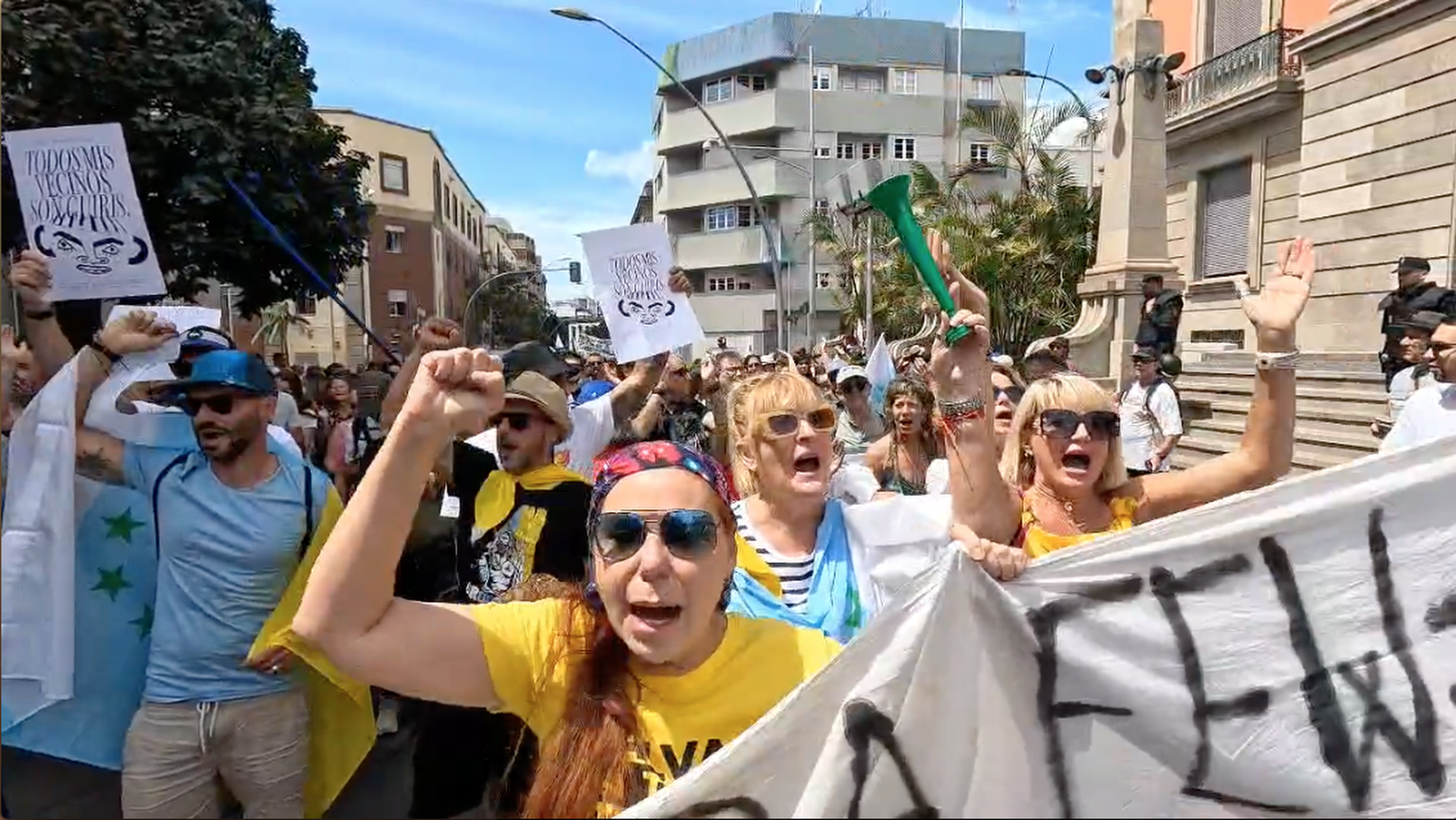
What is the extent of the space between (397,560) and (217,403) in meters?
1.44

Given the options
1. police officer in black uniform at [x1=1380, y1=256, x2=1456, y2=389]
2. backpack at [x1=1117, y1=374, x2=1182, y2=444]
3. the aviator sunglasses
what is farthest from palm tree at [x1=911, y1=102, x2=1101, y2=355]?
the aviator sunglasses

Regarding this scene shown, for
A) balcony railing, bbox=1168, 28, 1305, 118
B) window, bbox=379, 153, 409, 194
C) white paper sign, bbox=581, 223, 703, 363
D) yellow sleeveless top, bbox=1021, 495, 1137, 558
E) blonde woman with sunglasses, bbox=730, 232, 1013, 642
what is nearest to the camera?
blonde woman with sunglasses, bbox=730, 232, 1013, 642

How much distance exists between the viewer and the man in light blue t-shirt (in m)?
2.61

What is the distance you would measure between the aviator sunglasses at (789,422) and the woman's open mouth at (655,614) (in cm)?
104

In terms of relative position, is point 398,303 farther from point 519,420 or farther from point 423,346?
point 519,420

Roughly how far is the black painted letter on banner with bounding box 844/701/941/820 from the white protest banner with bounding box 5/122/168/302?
2489mm

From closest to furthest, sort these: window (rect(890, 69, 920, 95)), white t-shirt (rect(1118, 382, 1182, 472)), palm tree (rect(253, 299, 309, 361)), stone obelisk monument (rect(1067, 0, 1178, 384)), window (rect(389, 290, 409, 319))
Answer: white t-shirt (rect(1118, 382, 1182, 472)), stone obelisk monument (rect(1067, 0, 1178, 384)), palm tree (rect(253, 299, 309, 361)), window (rect(890, 69, 920, 95)), window (rect(389, 290, 409, 319))

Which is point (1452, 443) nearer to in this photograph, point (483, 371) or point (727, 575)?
point (727, 575)

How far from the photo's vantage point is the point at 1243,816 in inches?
68.8

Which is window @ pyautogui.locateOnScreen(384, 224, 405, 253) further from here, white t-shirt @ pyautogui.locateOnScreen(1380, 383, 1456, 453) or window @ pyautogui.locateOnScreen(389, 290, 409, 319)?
white t-shirt @ pyautogui.locateOnScreen(1380, 383, 1456, 453)

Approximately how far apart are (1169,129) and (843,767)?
2183cm

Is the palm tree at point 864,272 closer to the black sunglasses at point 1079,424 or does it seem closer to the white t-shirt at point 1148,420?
the white t-shirt at point 1148,420

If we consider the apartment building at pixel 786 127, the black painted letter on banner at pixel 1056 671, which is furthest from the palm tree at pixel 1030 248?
the apartment building at pixel 786 127

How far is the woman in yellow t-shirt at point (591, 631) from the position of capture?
1520mm
